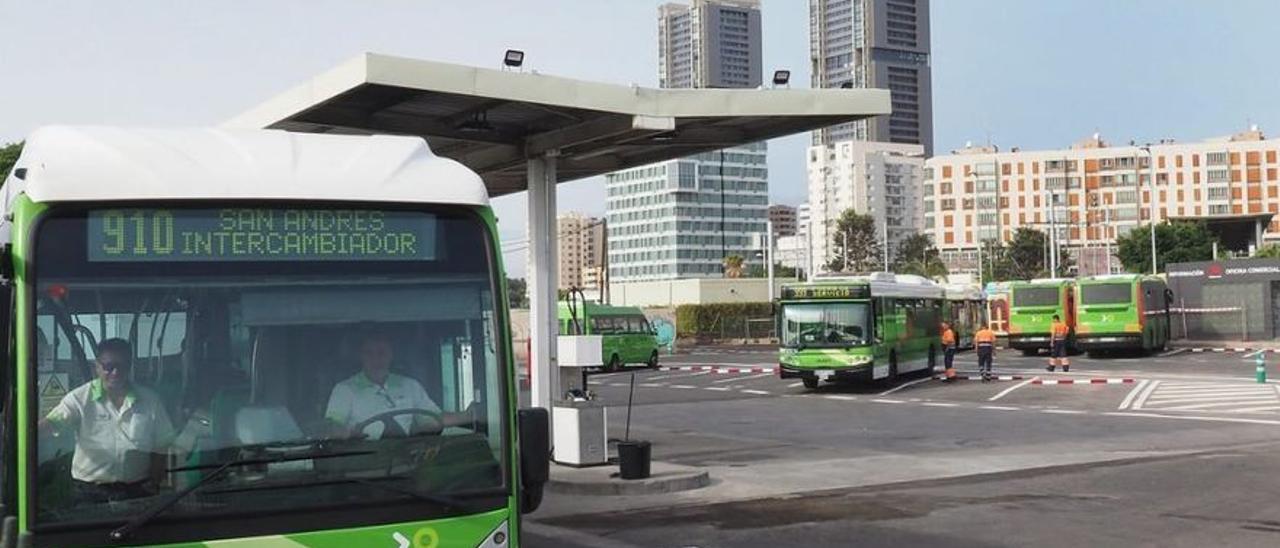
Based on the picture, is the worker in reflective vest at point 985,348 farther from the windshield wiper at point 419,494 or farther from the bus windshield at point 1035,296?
the windshield wiper at point 419,494

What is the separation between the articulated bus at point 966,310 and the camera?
49.8 m

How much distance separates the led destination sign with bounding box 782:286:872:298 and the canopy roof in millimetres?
14633

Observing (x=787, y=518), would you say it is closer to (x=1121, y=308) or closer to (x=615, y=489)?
(x=615, y=489)

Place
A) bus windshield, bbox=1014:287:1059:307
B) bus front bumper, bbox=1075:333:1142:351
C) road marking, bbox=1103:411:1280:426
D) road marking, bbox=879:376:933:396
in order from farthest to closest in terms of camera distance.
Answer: bus windshield, bbox=1014:287:1059:307 → bus front bumper, bbox=1075:333:1142:351 → road marking, bbox=879:376:933:396 → road marking, bbox=1103:411:1280:426

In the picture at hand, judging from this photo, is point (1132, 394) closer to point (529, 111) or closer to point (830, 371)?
point (830, 371)

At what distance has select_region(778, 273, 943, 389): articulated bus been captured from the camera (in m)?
30.5

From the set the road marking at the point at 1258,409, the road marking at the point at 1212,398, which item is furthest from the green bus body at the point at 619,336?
the road marking at the point at 1258,409

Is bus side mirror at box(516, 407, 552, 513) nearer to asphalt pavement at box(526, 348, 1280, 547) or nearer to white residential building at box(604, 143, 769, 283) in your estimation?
asphalt pavement at box(526, 348, 1280, 547)

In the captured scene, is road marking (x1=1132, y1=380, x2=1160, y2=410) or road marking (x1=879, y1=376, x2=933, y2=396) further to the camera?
road marking (x1=879, y1=376, x2=933, y2=396)

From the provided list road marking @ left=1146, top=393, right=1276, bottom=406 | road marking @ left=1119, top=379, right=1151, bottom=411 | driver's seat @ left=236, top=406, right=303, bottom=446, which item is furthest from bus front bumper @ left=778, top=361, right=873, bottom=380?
driver's seat @ left=236, top=406, right=303, bottom=446

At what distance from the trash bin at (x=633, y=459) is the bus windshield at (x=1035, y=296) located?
33.8 metres

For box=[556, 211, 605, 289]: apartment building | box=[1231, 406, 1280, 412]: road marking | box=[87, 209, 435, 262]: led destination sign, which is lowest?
box=[1231, 406, 1280, 412]: road marking

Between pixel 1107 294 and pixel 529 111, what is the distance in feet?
112

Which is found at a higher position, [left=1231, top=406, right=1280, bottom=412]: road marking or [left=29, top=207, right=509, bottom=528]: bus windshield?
[left=29, top=207, right=509, bottom=528]: bus windshield
